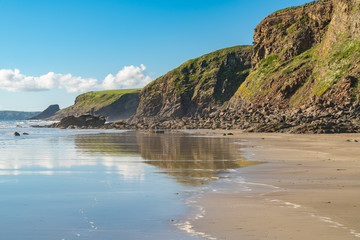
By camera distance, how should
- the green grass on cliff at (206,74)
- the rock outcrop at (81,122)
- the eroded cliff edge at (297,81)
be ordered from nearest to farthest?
the eroded cliff edge at (297,81) < the rock outcrop at (81,122) < the green grass on cliff at (206,74)

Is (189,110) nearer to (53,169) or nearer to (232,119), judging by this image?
(232,119)

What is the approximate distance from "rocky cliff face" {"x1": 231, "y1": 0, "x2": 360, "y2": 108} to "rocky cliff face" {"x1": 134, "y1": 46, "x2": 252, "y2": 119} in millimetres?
22125

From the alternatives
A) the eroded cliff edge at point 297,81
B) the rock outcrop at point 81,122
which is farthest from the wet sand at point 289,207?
the rock outcrop at point 81,122

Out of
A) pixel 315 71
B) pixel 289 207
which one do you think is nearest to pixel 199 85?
pixel 315 71

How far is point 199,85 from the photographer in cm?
10800

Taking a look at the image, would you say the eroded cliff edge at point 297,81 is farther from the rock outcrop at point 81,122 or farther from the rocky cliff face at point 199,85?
the rock outcrop at point 81,122

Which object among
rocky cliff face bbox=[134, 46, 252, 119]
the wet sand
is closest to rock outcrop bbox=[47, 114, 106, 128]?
rocky cliff face bbox=[134, 46, 252, 119]

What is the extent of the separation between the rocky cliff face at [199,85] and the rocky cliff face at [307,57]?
871 inches

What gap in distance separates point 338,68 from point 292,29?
1051 inches

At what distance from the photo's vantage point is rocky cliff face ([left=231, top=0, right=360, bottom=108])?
1791 inches

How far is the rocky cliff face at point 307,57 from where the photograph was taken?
45500mm

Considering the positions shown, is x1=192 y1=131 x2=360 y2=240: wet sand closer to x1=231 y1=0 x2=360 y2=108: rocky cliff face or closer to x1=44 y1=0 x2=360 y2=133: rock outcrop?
x1=44 y1=0 x2=360 y2=133: rock outcrop

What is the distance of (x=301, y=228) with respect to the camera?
6.04m

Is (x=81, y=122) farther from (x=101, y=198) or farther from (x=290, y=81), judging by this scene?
(x=101, y=198)
